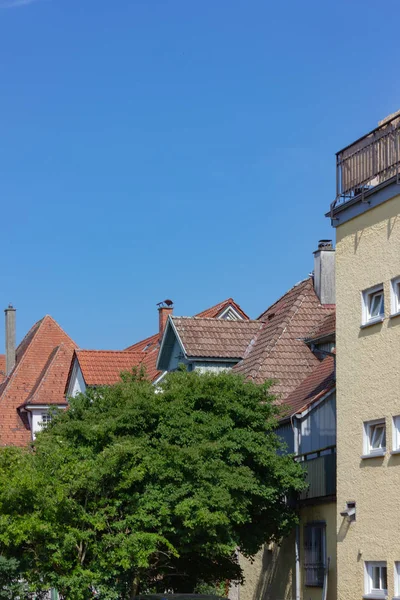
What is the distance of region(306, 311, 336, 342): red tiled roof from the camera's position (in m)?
30.1

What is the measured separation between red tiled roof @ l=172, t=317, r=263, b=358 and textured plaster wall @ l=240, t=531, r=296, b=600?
262 inches

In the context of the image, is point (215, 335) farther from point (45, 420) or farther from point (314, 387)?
point (45, 420)

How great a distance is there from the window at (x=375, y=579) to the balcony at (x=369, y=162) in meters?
6.94

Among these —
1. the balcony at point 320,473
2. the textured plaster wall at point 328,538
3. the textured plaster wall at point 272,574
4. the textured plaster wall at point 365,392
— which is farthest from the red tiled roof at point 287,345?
the textured plaster wall at point 365,392

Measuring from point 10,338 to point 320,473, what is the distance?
128 feet

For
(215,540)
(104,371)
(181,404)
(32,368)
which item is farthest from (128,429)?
(32,368)

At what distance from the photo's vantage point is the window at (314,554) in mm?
25562

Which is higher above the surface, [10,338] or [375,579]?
[10,338]

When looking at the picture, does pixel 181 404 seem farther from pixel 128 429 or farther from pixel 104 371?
pixel 104 371

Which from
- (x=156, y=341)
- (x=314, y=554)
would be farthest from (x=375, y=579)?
(x=156, y=341)

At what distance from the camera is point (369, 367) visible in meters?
22.1

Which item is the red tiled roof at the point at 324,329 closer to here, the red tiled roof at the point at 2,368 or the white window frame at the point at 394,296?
the white window frame at the point at 394,296

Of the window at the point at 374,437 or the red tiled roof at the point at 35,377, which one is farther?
the red tiled roof at the point at 35,377

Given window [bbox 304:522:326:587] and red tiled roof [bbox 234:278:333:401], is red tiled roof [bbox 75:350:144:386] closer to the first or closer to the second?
red tiled roof [bbox 234:278:333:401]
